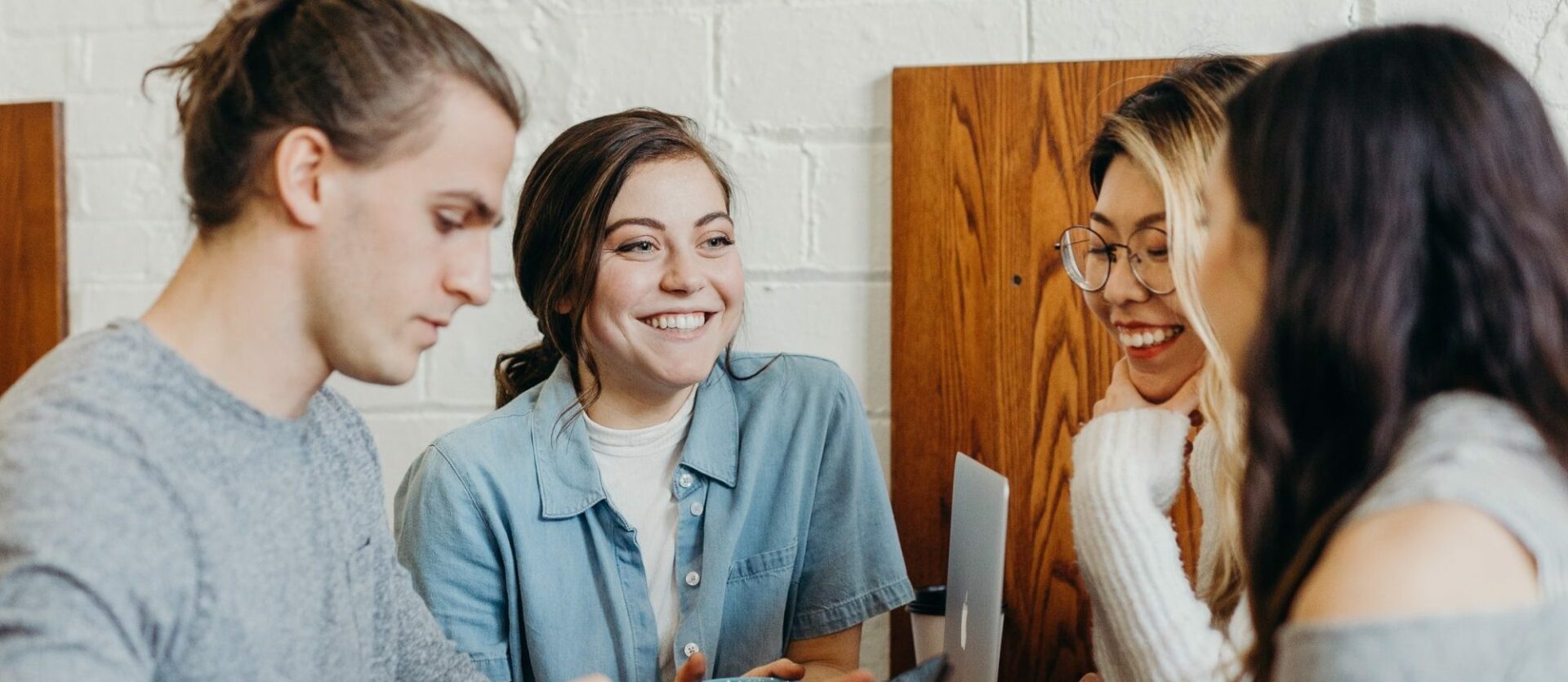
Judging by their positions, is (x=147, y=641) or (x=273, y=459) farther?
(x=273, y=459)

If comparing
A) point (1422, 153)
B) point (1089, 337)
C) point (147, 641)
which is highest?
point (1422, 153)

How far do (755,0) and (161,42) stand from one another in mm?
822

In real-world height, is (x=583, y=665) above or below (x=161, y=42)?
below

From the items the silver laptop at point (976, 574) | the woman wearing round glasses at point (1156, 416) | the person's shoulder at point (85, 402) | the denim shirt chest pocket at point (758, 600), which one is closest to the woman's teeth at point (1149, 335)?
the woman wearing round glasses at point (1156, 416)

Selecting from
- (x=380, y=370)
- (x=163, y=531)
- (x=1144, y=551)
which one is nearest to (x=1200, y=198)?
(x=1144, y=551)

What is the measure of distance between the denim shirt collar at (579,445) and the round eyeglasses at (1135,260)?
1.31 feet

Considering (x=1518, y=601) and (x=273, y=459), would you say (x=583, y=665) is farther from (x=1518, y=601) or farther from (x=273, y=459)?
(x=1518, y=601)

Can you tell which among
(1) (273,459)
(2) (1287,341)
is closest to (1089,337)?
(2) (1287,341)

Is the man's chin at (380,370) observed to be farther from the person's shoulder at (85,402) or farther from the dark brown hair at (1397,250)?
the dark brown hair at (1397,250)

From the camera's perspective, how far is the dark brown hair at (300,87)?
0.80 meters

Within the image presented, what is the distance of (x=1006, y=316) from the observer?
5.07 feet

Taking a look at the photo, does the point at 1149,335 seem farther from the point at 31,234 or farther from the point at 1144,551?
the point at 31,234

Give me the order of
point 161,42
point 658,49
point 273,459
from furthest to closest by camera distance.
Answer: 1. point 161,42
2. point 658,49
3. point 273,459

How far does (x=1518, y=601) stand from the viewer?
599 mm
